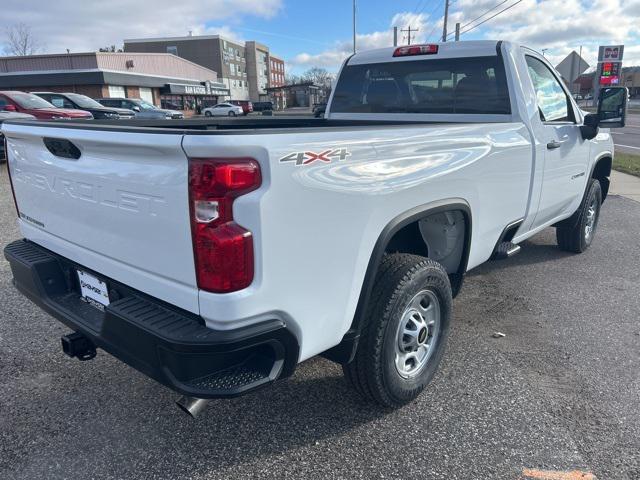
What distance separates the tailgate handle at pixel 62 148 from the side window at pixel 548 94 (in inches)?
130

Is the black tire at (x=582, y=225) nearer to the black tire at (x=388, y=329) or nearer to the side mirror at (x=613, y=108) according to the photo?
the side mirror at (x=613, y=108)

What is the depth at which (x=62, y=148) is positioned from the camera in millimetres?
2385

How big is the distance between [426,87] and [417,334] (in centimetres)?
234

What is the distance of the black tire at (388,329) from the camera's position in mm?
2467

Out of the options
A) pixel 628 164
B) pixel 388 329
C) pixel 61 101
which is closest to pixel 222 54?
pixel 61 101

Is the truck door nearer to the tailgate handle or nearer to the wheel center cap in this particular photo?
the wheel center cap

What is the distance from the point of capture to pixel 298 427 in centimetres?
267

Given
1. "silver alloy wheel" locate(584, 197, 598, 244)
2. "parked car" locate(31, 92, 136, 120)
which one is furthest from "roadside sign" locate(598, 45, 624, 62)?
"parked car" locate(31, 92, 136, 120)

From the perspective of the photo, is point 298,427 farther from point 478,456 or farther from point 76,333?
point 76,333

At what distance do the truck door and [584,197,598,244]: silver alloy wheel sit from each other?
816 millimetres

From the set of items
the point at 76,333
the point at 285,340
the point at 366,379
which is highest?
the point at 285,340

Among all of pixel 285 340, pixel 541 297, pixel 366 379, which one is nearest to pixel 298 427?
pixel 366 379

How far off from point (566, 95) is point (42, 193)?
13.8 feet

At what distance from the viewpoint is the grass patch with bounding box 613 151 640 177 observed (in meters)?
11.6
